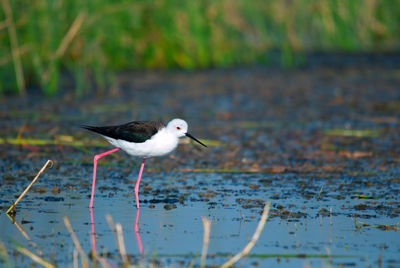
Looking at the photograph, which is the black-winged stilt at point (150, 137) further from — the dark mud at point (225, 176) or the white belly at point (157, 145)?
the dark mud at point (225, 176)

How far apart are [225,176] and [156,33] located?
8414 millimetres

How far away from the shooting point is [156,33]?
1556cm

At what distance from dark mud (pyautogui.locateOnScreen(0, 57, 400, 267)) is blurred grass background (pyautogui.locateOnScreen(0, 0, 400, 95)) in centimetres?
70

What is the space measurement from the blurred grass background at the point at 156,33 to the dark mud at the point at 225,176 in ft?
2.29

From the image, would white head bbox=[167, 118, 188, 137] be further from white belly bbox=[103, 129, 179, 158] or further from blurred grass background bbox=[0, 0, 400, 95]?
blurred grass background bbox=[0, 0, 400, 95]

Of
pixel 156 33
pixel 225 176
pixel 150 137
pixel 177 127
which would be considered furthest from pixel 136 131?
pixel 156 33

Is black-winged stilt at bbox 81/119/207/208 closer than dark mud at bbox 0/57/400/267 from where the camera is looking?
No

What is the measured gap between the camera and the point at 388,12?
1798 centimetres

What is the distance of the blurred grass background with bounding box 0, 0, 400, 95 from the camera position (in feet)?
38.5

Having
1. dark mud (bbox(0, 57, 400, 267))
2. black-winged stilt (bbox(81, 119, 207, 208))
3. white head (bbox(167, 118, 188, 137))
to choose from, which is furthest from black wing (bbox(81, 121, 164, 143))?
dark mud (bbox(0, 57, 400, 267))

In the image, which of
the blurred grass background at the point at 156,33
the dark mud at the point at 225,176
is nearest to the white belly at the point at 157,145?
the dark mud at the point at 225,176

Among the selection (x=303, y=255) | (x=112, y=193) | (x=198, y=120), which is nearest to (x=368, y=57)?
(x=198, y=120)

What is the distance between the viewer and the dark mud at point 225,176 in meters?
5.12

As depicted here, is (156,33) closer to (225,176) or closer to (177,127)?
(225,176)
